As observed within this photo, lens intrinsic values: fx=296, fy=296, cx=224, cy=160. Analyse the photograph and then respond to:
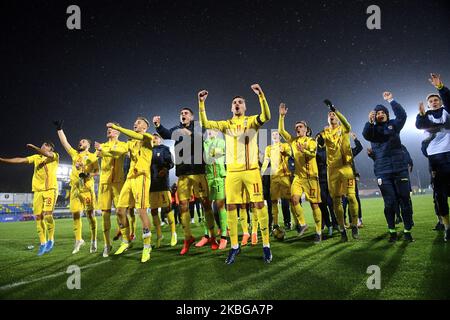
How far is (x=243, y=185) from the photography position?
536cm

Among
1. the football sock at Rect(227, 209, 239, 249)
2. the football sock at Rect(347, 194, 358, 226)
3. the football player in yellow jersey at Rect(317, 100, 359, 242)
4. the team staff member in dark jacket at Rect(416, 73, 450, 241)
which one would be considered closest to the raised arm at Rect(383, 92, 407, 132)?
the team staff member in dark jacket at Rect(416, 73, 450, 241)

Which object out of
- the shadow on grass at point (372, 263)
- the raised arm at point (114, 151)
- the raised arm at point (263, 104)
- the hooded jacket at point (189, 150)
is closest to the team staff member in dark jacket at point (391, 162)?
the shadow on grass at point (372, 263)

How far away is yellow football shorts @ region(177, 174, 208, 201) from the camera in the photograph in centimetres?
652

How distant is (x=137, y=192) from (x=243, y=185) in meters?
2.18

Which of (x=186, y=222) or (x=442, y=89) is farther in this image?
(x=186, y=222)

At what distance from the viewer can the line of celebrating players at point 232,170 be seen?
17.7 feet

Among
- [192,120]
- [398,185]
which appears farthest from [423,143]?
[192,120]

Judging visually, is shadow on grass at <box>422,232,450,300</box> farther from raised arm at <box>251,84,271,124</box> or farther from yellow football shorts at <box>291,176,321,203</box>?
raised arm at <box>251,84,271,124</box>

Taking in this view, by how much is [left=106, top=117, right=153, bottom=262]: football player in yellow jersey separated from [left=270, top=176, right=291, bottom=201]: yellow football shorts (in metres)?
4.05

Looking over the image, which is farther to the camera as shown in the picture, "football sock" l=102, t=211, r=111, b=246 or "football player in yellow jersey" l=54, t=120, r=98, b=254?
"football player in yellow jersey" l=54, t=120, r=98, b=254

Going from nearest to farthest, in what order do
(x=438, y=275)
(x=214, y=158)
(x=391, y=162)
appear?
(x=438, y=275), (x=391, y=162), (x=214, y=158)

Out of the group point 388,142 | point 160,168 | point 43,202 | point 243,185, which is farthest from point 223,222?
point 43,202

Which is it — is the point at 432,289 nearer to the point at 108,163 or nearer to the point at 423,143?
the point at 423,143

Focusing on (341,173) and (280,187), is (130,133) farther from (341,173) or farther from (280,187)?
(280,187)
